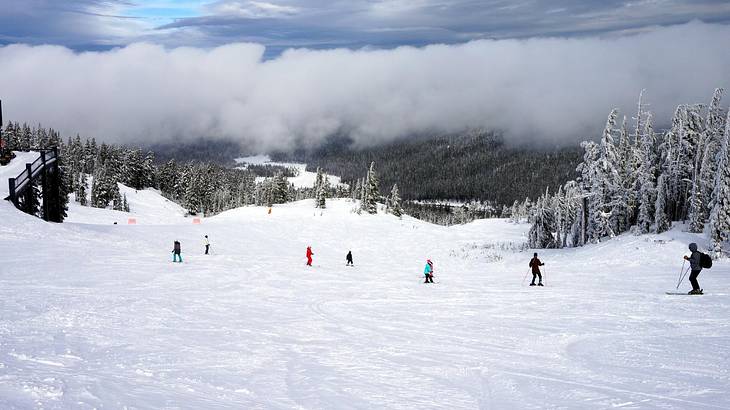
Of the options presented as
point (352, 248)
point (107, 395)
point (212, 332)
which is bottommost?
point (352, 248)

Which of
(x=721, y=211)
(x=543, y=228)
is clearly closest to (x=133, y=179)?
(x=543, y=228)

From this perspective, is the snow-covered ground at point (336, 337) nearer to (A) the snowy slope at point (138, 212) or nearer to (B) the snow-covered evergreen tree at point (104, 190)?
(A) the snowy slope at point (138, 212)

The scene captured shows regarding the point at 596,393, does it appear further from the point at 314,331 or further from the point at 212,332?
the point at 212,332

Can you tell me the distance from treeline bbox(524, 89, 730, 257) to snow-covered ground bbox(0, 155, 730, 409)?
57.5 ft

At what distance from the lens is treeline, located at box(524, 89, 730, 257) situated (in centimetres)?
4103

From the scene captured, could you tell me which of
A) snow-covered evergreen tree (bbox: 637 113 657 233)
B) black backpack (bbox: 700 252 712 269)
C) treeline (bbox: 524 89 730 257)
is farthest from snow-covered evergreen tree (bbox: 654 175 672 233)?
black backpack (bbox: 700 252 712 269)

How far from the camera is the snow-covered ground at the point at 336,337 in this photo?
738cm

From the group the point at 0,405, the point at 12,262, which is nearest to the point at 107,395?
the point at 0,405

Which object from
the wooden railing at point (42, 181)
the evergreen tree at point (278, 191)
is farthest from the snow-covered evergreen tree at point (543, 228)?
the evergreen tree at point (278, 191)

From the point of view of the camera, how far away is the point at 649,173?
4456 cm

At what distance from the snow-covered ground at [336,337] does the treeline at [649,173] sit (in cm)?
1752

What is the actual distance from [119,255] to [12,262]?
233 inches

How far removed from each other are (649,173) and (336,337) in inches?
1674

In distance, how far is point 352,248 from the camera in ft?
147
